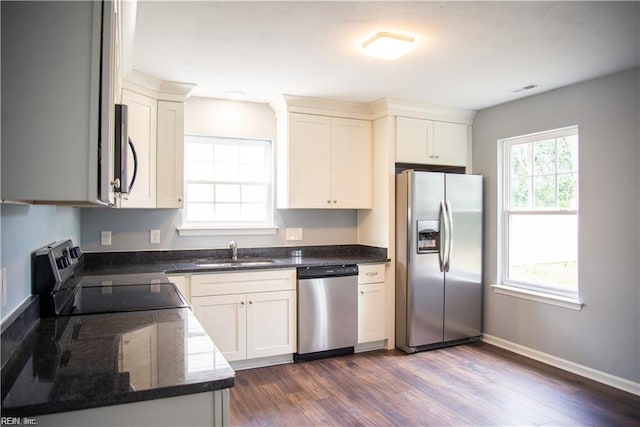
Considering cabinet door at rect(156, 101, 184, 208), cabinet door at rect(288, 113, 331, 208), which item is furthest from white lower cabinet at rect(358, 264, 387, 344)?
cabinet door at rect(156, 101, 184, 208)

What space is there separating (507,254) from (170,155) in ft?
10.6

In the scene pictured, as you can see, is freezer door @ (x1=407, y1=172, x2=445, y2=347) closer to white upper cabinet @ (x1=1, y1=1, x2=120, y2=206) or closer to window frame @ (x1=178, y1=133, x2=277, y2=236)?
window frame @ (x1=178, y1=133, x2=277, y2=236)

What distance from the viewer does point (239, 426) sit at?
2.51 m

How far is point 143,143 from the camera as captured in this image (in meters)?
3.26

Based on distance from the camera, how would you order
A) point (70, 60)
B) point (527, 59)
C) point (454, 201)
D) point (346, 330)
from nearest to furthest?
point (70, 60) → point (527, 59) → point (346, 330) → point (454, 201)

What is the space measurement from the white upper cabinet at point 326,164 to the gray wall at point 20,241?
2131mm

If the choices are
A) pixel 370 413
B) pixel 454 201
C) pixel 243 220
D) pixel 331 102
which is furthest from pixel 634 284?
pixel 243 220

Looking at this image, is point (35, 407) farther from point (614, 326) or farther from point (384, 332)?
point (614, 326)

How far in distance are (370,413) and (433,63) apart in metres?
2.40

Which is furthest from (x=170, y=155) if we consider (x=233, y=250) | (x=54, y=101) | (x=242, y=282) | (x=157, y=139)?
(x=54, y=101)

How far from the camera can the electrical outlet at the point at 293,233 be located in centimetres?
418

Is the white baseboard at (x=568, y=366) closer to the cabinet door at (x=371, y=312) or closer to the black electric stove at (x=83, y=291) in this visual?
the cabinet door at (x=371, y=312)

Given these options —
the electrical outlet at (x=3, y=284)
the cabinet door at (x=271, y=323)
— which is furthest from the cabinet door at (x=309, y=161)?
the electrical outlet at (x=3, y=284)

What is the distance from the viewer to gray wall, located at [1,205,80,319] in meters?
1.39
